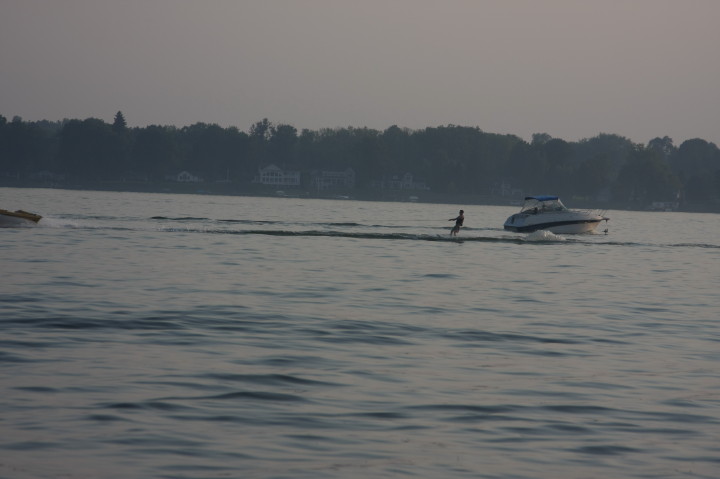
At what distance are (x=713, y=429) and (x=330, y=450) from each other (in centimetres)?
479

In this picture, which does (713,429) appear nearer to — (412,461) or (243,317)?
(412,461)

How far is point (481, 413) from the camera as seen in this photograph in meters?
12.6

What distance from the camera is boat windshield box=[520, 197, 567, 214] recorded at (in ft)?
226

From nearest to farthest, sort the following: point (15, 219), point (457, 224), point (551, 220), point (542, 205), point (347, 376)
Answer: point (347, 376) → point (15, 219) → point (457, 224) → point (551, 220) → point (542, 205)

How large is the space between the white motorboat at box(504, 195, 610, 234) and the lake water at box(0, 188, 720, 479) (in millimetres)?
34646

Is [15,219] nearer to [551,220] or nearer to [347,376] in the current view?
[551,220]

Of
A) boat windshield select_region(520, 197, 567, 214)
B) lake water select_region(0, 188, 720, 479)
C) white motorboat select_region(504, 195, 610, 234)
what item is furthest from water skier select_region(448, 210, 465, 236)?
lake water select_region(0, 188, 720, 479)

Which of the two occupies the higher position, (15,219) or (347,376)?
(15,219)

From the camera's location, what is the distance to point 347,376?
14.7 meters

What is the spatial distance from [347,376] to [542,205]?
2249 inches

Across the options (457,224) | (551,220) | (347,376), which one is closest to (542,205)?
(551,220)

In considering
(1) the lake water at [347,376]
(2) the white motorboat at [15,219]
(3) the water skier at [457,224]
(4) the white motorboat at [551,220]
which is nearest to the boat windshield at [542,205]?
(4) the white motorboat at [551,220]

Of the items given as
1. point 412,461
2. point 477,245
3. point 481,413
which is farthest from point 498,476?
point 477,245

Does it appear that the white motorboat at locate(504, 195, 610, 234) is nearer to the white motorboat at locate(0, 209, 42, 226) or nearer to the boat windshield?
the boat windshield
